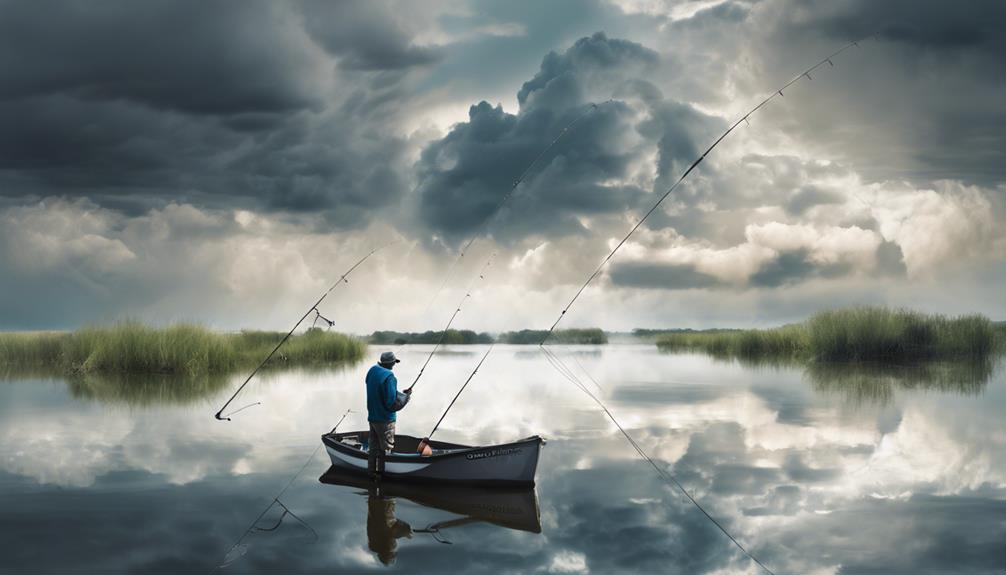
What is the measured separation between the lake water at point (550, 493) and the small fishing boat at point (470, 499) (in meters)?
0.07

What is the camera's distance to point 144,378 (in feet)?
113

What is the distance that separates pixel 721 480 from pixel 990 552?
457 centimetres

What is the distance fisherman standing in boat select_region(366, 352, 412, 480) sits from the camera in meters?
14.1

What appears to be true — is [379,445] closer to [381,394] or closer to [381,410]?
[381,410]

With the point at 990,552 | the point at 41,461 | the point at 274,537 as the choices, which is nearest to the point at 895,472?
the point at 990,552

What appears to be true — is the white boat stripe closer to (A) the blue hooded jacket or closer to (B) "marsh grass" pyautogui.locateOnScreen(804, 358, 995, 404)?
(A) the blue hooded jacket

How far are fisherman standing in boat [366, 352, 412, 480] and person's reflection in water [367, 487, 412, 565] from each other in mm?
1174

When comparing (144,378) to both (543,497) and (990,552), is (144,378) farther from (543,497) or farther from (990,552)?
(990,552)

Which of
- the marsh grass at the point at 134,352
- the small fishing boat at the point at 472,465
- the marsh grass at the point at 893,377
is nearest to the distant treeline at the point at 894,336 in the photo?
the marsh grass at the point at 893,377

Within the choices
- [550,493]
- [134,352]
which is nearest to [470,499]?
[550,493]

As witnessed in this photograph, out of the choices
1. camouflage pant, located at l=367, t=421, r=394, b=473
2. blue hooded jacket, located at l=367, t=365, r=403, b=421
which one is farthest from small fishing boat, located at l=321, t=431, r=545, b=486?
blue hooded jacket, located at l=367, t=365, r=403, b=421

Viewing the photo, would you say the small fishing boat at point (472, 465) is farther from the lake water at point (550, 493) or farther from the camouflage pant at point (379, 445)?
the lake water at point (550, 493)

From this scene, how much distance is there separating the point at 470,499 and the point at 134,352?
27.9 metres

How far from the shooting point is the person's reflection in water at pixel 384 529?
9633 millimetres
